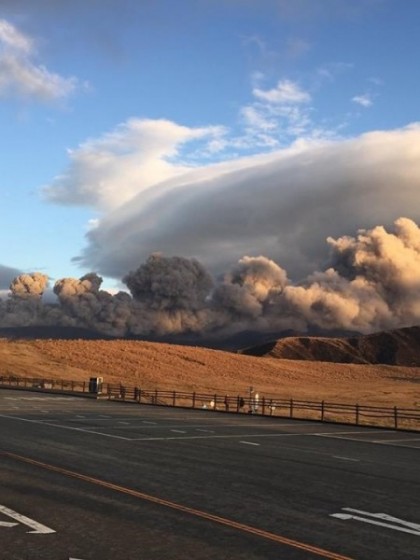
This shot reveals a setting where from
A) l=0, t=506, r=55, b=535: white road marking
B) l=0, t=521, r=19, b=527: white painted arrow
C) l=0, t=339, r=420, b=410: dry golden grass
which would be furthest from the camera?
l=0, t=339, r=420, b=410: dry golden grass

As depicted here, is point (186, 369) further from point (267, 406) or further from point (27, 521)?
point (27, 521)

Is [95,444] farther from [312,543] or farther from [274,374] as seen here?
[274,374]

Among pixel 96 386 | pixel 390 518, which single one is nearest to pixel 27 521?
pixel 390 518

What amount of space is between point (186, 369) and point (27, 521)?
108381mm

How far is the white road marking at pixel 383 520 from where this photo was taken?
874 cm

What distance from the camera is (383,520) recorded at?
9.27 metres

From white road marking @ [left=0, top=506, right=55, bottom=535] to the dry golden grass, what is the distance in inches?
3018

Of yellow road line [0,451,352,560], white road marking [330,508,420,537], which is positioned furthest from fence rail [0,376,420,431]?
white road marking [330,508,420,537]

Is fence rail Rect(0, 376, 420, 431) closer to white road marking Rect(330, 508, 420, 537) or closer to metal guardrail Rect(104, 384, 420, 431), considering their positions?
metal guardrail Rect(104, 384, 420, 431)

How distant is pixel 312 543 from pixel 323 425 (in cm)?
2397

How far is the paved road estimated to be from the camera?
7531mm

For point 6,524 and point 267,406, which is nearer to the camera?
point 6,524

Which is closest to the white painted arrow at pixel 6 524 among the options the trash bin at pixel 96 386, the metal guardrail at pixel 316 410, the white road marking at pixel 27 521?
the white road marking at pixel 27 521

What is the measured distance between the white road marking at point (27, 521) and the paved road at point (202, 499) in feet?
0.04
